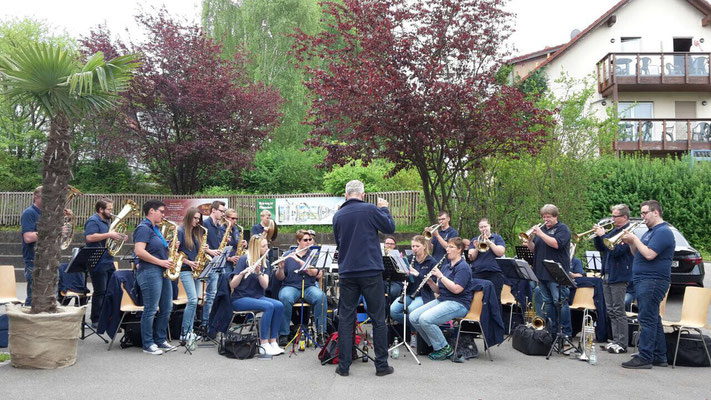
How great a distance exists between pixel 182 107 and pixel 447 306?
45.4 feet

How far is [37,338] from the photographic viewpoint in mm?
6547

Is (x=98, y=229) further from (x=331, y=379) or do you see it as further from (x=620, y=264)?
(x=620, y=264)

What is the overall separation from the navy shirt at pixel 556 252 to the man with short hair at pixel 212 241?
186 inches

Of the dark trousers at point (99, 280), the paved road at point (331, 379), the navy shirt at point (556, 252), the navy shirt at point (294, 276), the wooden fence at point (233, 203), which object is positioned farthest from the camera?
the wooden fence at point (233, 203)

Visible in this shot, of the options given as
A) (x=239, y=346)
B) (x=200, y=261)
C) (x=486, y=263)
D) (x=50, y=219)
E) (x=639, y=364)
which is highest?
(x=50, y=219)

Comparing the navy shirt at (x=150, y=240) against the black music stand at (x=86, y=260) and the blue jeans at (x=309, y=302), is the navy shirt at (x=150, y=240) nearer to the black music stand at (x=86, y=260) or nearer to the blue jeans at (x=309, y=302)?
the black music stand at (x=86, y=260)

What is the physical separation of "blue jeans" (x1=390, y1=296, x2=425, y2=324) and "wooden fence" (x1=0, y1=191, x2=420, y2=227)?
927 cm

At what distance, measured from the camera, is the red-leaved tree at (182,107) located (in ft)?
61.5

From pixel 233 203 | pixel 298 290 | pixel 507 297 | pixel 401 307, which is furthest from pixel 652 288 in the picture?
pixel 233 203

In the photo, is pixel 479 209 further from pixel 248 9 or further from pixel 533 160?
pixel 248 9

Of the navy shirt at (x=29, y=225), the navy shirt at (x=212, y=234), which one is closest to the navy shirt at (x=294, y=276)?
the navy shirt at (x=212, y=234)

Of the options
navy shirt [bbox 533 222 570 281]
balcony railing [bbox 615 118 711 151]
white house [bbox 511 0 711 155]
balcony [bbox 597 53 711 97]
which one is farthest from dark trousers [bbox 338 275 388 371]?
balcony [bbox 597 53 711 97]

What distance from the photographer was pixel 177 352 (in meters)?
7.90

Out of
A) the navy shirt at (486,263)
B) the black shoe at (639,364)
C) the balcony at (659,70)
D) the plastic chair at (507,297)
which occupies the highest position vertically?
the balcony at (659,70)
